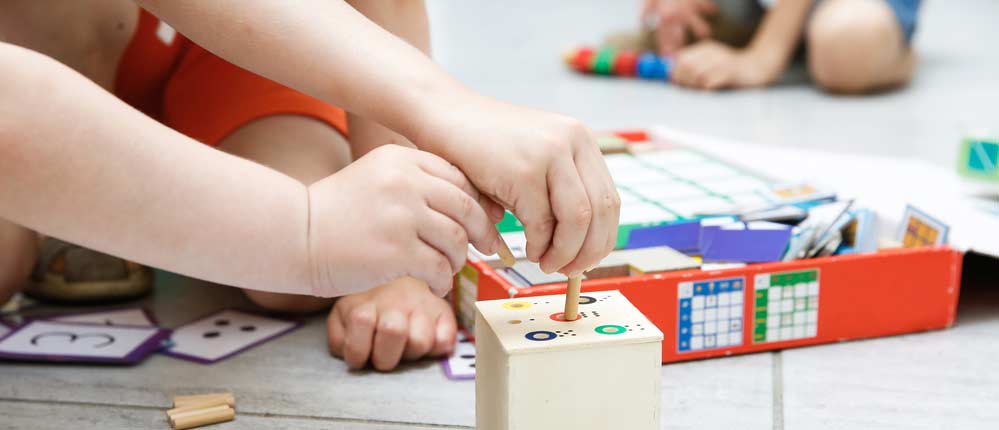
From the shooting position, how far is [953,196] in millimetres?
Answer: 1170

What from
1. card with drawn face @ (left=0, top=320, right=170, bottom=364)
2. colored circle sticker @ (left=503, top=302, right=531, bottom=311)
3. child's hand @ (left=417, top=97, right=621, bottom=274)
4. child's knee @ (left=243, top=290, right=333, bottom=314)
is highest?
child's hand @ (left=417, top=97, right=621, bottom=274)

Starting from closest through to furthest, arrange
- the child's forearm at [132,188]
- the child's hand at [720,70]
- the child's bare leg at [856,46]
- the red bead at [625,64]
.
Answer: the child's forearm at [132,188], the child's bare leg at [856,46], the child's hand at [720,70], the red bead at [625,64]

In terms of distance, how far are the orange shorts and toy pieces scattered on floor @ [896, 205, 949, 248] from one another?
22.0 inches

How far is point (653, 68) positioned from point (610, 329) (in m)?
1.65

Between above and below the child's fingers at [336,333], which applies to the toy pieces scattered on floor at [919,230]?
above

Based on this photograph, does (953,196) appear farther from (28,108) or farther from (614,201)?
(28,108)

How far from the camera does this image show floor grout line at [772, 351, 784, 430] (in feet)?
2.69

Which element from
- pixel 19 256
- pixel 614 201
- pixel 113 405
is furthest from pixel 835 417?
pixel 19 256

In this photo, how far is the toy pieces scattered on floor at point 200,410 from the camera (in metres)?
0.80

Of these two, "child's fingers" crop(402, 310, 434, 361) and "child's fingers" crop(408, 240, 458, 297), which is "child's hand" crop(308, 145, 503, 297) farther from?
"child's fingers" crop(402, 310, 434, 361)

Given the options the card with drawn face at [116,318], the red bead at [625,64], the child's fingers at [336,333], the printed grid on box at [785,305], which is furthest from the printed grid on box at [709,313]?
the red bead at [625,64]

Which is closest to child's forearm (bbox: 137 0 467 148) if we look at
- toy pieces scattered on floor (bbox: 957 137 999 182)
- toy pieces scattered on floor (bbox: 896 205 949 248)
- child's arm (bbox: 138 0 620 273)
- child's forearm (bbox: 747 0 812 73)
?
child's arm (bbox: 138 0 620 273)

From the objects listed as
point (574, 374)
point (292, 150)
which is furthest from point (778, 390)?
point (292, 150)

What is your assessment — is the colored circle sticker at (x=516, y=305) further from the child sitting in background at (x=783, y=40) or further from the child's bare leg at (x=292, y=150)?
the child sitting in background at (x=783, y=40)
